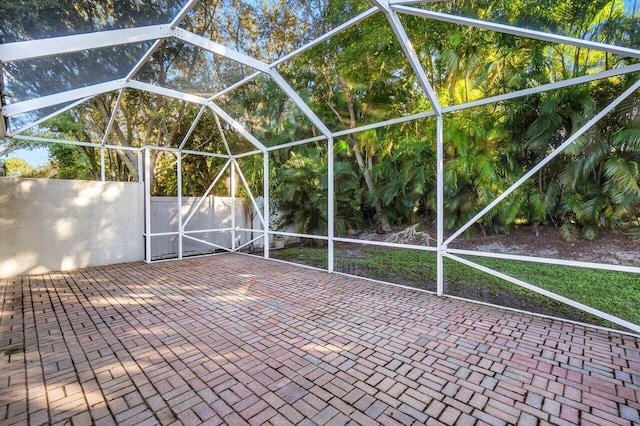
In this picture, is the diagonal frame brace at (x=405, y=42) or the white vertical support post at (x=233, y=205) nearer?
the diagonal frame brace at (x=405, y=42)

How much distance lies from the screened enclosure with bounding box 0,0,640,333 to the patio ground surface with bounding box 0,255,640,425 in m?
0.75

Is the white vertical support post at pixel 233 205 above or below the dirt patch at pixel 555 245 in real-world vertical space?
above

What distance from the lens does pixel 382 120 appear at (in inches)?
280

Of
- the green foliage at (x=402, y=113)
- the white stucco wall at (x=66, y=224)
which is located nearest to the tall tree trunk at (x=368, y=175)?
the green foliage at (x=402, y=113)

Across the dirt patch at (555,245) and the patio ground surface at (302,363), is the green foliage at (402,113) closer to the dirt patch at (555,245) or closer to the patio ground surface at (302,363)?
the dirt patch at (555,245)

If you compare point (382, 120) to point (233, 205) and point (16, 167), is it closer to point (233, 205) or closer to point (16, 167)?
point (233, 205)

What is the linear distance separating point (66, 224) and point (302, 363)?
5822 millimetres

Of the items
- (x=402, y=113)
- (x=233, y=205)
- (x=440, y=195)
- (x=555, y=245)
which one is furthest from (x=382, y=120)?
(x=555, y=245)

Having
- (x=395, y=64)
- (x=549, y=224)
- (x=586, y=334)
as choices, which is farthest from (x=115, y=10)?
(x=549, y=224)

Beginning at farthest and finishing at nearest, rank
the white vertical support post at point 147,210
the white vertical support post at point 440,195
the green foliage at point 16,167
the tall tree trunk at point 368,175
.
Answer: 1. the green foliage at point 16,167
2. the tall tree trunk at point 368,175
3. the white vertical support post at point 147,210
4. the white vertical support post at point 440,195

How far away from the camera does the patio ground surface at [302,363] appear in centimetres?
183

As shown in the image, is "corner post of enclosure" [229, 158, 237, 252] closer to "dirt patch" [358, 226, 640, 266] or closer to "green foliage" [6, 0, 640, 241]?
"green foliage" [6, 0, 640, 241]

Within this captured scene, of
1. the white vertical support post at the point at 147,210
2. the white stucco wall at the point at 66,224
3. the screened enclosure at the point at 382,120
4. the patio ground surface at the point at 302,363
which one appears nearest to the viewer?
the patio ground surface at the point at 302,363

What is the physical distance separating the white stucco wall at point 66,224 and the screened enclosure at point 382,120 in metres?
0.50
